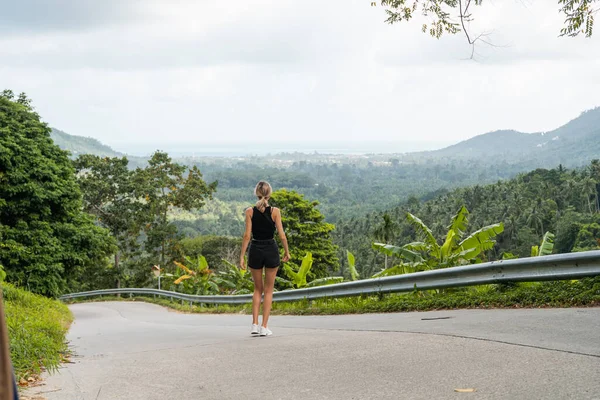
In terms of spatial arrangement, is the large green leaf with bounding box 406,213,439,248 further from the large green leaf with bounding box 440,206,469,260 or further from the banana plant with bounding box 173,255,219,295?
the banana plant with bounding box 173,255,219,295

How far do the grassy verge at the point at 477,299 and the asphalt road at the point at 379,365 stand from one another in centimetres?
60

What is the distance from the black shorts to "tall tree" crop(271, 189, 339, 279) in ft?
142

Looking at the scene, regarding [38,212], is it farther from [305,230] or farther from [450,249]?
[305,230]

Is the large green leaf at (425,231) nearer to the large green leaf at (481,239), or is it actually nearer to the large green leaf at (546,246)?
the large green leaf at (481,239)

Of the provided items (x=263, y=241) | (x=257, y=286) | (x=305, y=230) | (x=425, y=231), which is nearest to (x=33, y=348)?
(x=257, y=286)

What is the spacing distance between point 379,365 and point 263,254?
3.72m

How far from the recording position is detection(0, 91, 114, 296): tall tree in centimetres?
2711

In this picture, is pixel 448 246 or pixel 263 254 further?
pixel 448 246

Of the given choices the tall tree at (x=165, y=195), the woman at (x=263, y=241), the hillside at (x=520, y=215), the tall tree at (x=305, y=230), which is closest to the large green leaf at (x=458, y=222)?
the woman at (x=263, y=241)

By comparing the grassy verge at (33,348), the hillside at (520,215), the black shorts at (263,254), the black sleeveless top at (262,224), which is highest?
the black sleeveless top at (262,224)

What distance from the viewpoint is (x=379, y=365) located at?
600 cm

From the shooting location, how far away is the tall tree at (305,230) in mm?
54125

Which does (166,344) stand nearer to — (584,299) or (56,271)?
(584,299)

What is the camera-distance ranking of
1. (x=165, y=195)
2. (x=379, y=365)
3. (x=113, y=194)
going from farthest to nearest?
(x=165, y=195)
(x=113, y=194)
(x=379, y=365)
